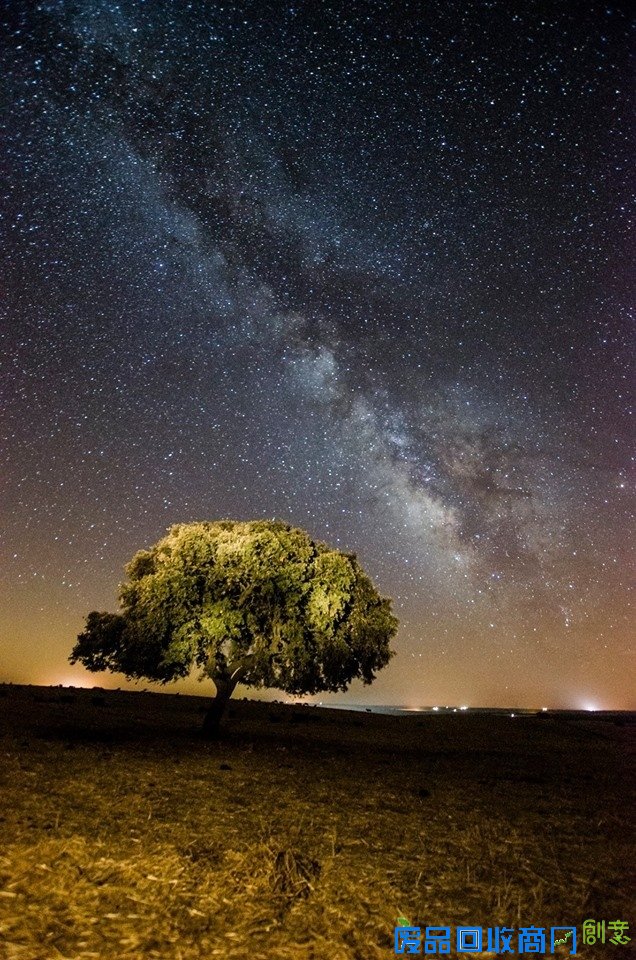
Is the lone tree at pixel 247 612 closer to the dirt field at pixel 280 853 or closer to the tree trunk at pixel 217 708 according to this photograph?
the tree trunk at pixel 217 708

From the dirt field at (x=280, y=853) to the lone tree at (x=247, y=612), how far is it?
388cm

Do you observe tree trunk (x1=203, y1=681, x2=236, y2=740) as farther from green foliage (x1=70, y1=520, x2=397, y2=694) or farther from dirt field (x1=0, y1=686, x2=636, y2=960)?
dirt field (x1=0, y1=686, x2=636, y2=960)

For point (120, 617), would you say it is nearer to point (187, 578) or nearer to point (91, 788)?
point (187, 578)

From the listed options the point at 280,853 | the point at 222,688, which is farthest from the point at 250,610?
the point at 280,853

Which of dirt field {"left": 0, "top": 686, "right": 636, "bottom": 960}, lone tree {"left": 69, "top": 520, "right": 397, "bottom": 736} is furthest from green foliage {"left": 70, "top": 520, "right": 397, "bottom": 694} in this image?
dirt field {"left": 0, "top": 686, "right": 636, "bottom": 960}

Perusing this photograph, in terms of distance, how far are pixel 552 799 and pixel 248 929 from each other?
1114 cm

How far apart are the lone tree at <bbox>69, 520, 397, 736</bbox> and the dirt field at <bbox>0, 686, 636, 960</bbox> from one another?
388cm

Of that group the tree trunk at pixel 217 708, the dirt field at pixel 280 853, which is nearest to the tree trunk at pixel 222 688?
the tree trunk at pixel 217 708

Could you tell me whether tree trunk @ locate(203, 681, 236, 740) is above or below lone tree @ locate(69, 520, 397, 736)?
below

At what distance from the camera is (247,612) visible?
2072cm

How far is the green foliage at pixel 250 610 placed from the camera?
2066 centimetres

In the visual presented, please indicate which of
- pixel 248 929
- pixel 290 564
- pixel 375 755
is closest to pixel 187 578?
pixel 290 564

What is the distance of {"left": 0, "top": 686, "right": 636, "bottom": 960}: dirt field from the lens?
18.3 feet

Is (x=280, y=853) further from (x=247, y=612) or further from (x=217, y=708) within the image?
(x=217, y=708)
